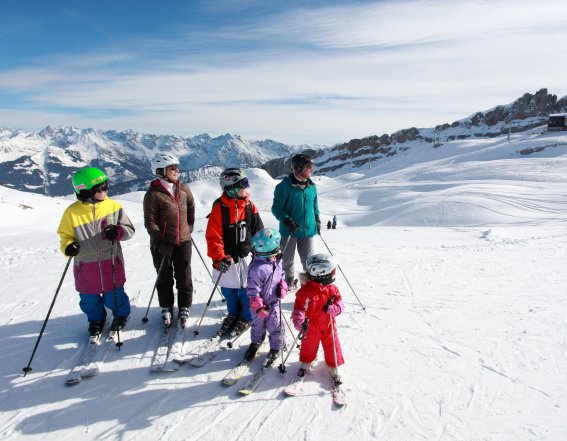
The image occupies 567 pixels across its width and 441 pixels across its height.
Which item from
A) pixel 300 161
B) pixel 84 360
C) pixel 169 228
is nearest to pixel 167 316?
pixel 84 360

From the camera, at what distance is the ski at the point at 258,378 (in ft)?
13.1

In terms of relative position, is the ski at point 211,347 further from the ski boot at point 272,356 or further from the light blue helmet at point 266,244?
the light blue helmet at point 266,244

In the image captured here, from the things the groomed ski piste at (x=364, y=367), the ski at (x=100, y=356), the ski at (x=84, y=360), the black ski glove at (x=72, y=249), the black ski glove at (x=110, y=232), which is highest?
the black ski glove at (x=110, y=232)

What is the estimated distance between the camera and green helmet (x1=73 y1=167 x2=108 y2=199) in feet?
15.1

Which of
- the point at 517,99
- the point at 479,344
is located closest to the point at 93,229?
the point at 479,344

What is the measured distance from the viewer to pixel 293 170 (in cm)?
605

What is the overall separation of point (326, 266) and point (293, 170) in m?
2.53

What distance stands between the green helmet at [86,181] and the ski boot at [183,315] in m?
2.25

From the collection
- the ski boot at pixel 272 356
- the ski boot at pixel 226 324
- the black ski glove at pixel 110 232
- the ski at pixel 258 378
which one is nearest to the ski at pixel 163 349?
the ski boot at pixel 226 324

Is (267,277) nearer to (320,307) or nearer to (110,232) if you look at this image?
(320,307)

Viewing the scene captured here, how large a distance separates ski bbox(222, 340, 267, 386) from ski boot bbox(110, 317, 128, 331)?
1894 millimetres

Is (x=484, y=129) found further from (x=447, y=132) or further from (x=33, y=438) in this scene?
(x=33, y=438)

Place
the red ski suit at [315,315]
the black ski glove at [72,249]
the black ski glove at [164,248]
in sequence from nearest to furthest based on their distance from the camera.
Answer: the red ski suit at [315,315] < the black ski glove at [72,249] < the black ski glove at [164,248]

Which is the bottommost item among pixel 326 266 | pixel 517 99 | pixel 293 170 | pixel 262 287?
pixel 262 287
